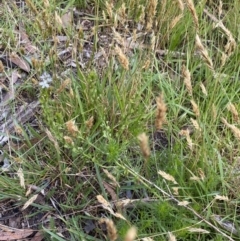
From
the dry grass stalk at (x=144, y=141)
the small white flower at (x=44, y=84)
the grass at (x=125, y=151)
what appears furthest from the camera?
the small white flower at (x=44, y=84)

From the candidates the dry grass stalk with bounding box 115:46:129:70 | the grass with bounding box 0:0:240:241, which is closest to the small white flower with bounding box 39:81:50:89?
the grass with bounding box 0:0:240:241

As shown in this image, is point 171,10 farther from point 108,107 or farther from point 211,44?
point 108,107

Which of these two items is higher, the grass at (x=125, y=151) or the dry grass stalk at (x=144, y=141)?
the dry grass stalk at (x=144, y=141)

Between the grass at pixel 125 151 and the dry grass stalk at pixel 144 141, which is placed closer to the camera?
the dry grass stalk at pixel 144 141

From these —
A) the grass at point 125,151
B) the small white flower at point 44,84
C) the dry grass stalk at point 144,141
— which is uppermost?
the dry grass stalk at point 144,141

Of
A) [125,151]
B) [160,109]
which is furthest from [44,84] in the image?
[160,109]

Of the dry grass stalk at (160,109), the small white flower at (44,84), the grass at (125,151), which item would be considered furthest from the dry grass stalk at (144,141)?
the small white flower at (44,84)

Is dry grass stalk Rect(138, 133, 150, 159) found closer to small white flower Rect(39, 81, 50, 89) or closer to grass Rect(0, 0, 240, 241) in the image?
grass Rect(0, 0, 240, 241)

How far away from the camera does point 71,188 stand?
1817 mm

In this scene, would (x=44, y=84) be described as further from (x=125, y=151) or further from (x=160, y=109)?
(x=160, y=109)

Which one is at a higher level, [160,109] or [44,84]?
[160,109]

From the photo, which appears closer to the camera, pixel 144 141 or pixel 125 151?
pixel 144 141

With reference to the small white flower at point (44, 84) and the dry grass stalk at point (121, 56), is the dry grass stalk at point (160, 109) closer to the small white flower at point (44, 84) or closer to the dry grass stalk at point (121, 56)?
the dry grass stalk at point (121, 56)

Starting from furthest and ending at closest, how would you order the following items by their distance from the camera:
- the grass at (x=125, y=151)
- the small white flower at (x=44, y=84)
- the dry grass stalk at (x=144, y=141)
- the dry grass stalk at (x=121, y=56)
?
the small white flower at (x=44, y=84) → the grass at (x=125, y=151) → the dry grass stalk at (x=121, y=56) → the dry grass stalk at (x=144, y=141)
